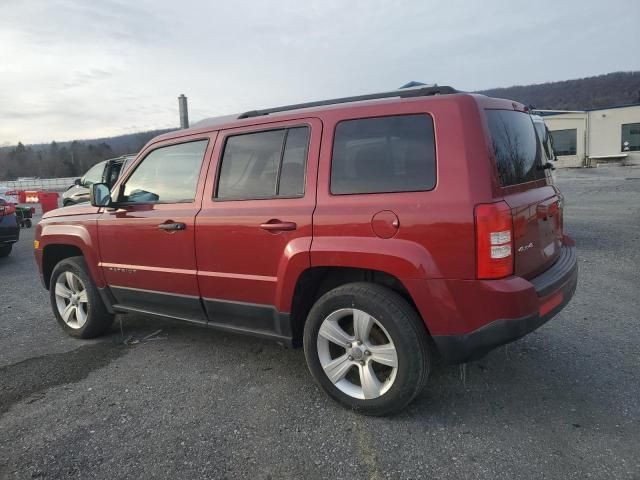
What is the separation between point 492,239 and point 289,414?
1.63 m

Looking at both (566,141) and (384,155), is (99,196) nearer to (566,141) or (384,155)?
(384,155)

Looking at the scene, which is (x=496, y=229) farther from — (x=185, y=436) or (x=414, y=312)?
(x=185, y=436)

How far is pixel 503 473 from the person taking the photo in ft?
8.07

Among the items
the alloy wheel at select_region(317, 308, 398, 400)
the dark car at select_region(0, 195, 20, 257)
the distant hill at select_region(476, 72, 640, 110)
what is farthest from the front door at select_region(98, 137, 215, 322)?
the distant hill at select_region(476, 72, 640, 110)

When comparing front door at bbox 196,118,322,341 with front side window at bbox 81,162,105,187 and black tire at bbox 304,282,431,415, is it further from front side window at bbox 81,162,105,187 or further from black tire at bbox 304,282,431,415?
front side window at bbox 81,162,105,187

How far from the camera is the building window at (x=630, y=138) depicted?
124ft

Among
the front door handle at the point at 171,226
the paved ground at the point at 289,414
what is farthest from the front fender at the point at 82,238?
the front door handle at the point at 171,226

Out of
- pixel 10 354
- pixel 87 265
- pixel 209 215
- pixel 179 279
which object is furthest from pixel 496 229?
pixel 10 354

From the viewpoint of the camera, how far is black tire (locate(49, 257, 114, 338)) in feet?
14.7

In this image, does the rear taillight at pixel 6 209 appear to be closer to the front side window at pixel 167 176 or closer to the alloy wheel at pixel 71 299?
the alloy wheel at pixel 71 299

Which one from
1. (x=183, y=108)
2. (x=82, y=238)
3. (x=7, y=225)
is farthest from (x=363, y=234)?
(x=183, y=108)

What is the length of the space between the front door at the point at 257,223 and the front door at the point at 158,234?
16 centimetres

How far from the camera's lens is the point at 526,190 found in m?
3.01

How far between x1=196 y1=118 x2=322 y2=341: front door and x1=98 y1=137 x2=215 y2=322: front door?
0.16 meters
